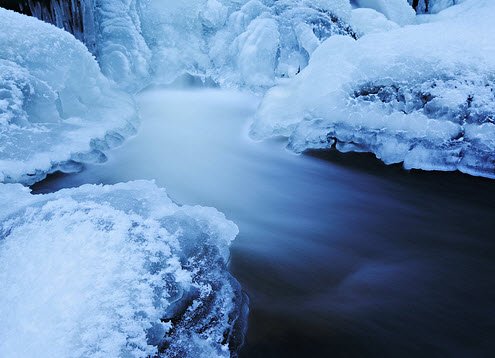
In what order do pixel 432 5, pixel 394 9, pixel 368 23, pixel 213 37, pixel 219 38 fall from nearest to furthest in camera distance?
pixel 368 23
pixel 219 38
pixel 213 37
pixel 394 9
pixel 432 5

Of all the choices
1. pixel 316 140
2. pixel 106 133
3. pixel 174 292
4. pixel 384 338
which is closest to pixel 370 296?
pixel 384 338

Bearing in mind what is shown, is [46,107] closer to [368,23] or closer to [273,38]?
[273,38]

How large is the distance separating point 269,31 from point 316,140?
4.00m

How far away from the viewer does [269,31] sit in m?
7.61

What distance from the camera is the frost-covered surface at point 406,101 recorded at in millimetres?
3965

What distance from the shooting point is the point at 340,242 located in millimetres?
2908

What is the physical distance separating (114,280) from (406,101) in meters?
3.95

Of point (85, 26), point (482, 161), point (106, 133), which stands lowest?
point (106, 133)

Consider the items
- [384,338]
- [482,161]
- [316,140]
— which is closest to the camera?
[384,338]

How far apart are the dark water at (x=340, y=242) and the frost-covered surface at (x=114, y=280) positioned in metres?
0.27

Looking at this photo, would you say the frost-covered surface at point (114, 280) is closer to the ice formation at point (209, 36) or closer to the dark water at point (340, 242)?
the dark water at point (340, 242)

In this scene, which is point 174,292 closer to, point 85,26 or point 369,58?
point 369,58

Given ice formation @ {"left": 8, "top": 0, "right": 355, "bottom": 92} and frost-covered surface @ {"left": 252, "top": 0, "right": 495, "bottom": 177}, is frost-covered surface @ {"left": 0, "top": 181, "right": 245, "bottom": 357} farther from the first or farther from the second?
ice formation @ {"left": 8, "top": 0, "right": 355, "bottom": 92}

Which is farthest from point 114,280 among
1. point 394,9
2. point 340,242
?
point 394,9
